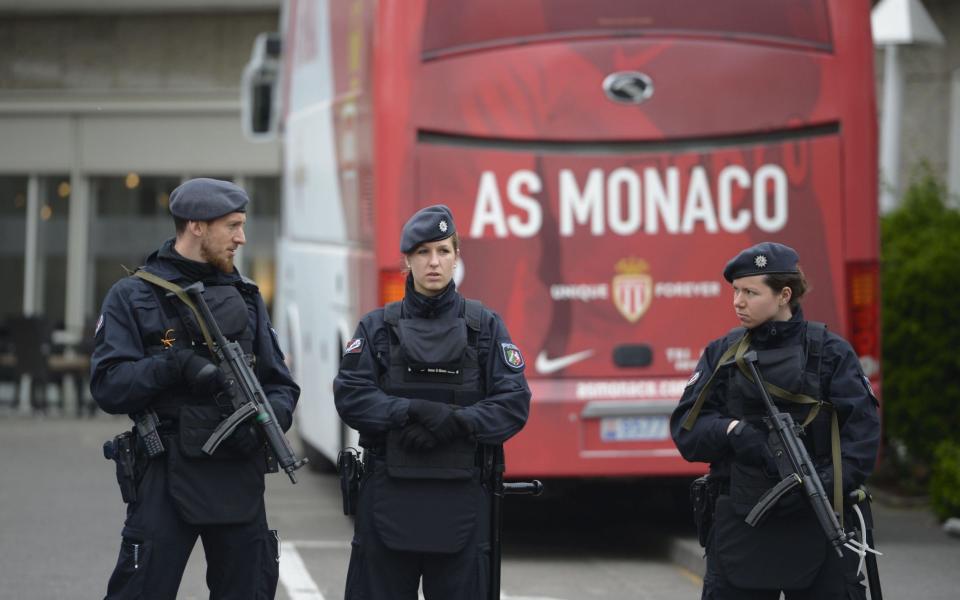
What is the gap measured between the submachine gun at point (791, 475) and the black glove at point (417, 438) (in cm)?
104

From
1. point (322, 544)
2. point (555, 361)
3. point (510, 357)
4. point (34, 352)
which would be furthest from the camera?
point (34, 352)

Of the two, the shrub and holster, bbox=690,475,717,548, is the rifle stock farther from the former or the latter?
the shrub

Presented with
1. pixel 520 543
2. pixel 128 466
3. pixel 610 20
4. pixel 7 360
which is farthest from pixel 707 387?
pixel 7 360

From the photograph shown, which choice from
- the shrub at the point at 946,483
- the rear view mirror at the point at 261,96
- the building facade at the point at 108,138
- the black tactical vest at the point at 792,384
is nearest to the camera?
the black tactical vest at the point at 792,384

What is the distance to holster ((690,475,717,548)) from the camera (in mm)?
5645

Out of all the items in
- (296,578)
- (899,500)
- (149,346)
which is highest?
(149,346)

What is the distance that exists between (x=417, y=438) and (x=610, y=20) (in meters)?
4.75

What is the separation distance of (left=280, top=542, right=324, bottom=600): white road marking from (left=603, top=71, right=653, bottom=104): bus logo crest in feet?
10.4

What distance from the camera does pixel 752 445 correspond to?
17.7 feet

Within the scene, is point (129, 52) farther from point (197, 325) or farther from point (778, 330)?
point (778, 330)

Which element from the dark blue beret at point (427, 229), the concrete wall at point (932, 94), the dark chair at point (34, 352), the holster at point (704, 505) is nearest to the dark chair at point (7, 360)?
the dark chair at point (34, 352)

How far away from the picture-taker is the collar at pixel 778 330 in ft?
18.1

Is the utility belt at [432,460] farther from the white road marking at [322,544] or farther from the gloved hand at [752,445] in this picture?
the white road marking at [322,544]

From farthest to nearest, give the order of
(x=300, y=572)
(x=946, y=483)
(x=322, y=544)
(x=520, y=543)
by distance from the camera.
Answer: (x=520, y=543)
(x=322, y=544)
(x=946, y=483)
(x=300, y=572)
